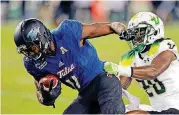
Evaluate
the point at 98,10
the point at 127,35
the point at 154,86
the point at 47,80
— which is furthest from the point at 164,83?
the point at 98,10

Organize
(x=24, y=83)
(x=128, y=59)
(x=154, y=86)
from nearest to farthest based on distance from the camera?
(x=154, y=86) < (x=128, y=59) < (x=24, y=83)

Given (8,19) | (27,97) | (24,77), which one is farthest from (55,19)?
(27,97)

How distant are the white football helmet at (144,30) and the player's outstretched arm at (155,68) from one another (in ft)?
0.93

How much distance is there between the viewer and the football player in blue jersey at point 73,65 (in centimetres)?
722

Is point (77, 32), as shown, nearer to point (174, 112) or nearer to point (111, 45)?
point (174, 112)

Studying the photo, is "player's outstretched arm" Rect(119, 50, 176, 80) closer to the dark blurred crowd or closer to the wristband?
the wristband

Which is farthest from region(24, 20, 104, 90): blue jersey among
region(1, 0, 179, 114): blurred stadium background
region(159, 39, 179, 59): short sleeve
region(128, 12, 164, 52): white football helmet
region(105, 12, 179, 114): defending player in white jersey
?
region(1, 0, 179, 114): blurred stadium background

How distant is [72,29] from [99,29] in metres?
0.34

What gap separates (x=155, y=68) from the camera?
7.74 meters

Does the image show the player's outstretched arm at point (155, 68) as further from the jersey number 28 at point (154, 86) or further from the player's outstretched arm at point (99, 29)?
the player's outstretched arm at point (99, 29)

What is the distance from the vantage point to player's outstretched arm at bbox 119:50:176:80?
300 inches

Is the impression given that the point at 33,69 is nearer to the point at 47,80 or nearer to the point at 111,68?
the point at 47,80

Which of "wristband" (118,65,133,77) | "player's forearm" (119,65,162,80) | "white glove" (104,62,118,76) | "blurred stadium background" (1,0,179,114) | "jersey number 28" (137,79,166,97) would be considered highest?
"white glove" (104,62,118,76)

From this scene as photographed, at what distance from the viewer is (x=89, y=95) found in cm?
742
